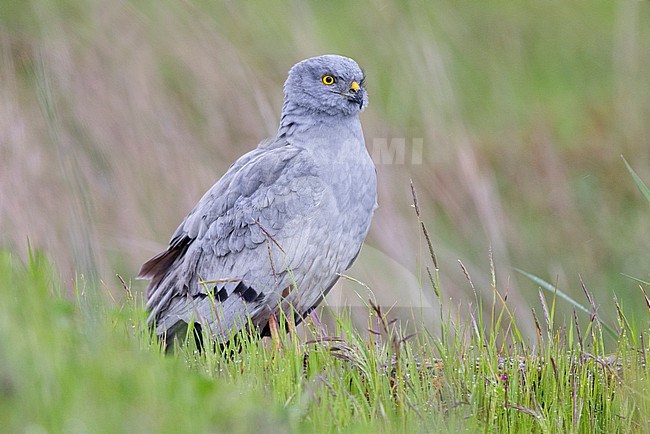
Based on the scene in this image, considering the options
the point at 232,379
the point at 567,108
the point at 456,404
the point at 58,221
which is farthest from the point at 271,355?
the point at 567,108

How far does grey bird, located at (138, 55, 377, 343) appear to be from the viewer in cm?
474

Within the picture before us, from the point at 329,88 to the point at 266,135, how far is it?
1307mm

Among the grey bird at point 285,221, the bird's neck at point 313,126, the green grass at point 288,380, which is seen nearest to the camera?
the green grass at point 288,380

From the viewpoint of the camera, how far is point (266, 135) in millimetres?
6309

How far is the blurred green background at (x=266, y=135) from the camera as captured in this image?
17.9 ft

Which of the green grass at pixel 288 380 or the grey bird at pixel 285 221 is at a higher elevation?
Result: the grey bird at pixel 285 221

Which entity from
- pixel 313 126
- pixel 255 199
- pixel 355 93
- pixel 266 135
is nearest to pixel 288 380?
pixel 255 199

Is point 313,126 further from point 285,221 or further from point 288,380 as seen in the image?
point 288,380

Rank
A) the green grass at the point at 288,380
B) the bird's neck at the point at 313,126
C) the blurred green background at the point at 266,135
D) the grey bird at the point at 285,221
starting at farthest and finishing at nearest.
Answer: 1. the blurred green background at the point at 266,135
2. the bird's neck at the point at 313,126
3. the grey bird at the point at 285,221
4. the green grass at the point at 288,380

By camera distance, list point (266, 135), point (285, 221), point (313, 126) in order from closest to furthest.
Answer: point (285, 221), point (313, 126), point (266, 135)

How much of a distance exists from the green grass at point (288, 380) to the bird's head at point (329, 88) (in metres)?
1.25

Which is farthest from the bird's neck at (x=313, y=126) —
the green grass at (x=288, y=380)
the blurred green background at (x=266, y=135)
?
the green grass at (x=288, y=380)

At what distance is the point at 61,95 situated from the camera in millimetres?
5637

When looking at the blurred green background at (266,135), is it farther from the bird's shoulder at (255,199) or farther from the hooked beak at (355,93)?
the hooked beak at (355,93)
